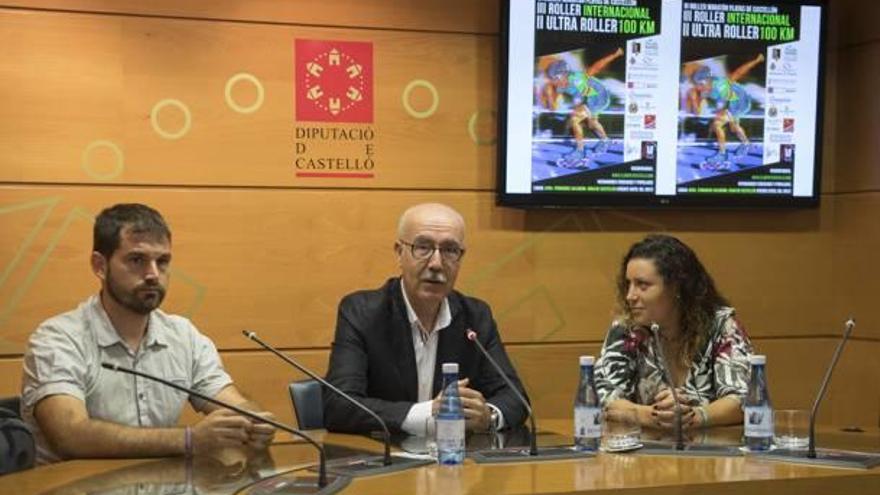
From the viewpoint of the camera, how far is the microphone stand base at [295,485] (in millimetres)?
2312

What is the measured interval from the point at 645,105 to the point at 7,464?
3.15 m

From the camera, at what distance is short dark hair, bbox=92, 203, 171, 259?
333cm

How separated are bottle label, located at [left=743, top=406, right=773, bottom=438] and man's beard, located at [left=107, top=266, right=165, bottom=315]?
1.70 metres

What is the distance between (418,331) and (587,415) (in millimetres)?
942

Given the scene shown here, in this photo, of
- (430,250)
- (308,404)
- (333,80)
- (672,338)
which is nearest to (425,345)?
(430,250)

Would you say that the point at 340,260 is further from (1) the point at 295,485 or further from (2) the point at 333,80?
(1) the point at 295,485

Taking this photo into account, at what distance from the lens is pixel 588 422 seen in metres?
2.89

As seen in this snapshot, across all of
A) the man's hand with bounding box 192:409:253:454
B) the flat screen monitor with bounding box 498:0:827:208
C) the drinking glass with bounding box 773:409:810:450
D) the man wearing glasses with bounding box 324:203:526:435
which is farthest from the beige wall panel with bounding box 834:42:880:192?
the man's hand with bounding box 192:409:253:454

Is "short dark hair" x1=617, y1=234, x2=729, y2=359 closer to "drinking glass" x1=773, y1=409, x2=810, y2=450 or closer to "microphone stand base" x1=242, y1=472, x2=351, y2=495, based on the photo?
"drinking glass" x1=773, y1=409, x2=810, y2=450

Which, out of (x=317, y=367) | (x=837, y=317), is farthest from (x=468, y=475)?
(x=837, y=317)

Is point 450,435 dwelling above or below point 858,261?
below

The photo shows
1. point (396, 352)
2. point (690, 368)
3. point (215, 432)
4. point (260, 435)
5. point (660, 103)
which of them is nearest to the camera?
point (215, 432)

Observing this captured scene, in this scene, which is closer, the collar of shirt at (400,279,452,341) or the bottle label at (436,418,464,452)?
the bottle label at (436,418,464,452)

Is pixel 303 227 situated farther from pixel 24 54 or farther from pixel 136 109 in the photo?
pixel 24 54
